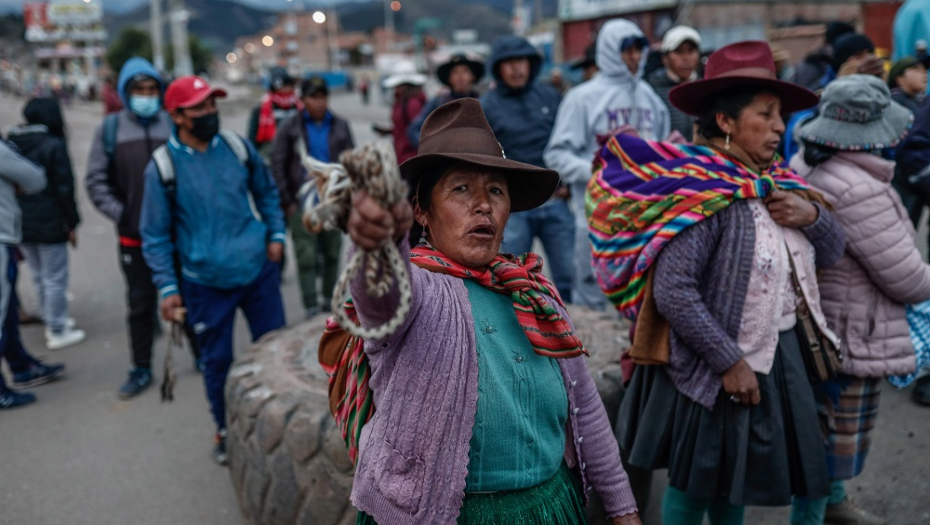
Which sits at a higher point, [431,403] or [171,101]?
[171,101]

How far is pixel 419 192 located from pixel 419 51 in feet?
277

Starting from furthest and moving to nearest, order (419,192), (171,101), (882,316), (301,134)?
(301,134) → (171,101) → (882,316) → (419,192)

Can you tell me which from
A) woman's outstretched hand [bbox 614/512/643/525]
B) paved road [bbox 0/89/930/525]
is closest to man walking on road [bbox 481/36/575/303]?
paved road [bbox 0/89/930/525]

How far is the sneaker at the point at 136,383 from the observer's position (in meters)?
4.90

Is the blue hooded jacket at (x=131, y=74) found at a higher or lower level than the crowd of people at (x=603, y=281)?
higher

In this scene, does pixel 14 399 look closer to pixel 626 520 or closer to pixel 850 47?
pixel 626 520

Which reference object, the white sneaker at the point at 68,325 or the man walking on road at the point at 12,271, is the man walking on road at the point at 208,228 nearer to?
the man walking on road at the point at 12,271

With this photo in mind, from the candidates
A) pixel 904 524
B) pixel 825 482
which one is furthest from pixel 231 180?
pixel 904 524

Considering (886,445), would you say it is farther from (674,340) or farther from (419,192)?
(419,192)

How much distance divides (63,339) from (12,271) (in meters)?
1.18

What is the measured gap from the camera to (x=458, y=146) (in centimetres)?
Result: 173

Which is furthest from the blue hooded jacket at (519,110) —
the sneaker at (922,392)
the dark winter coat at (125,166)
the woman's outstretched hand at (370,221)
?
the woman's outstretched hand at (370,221)

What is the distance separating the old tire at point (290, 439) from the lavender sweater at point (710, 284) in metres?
0.69

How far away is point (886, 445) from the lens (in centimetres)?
389
